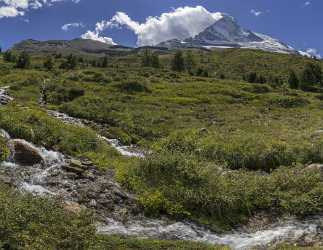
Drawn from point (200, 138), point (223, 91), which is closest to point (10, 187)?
point (200, 138)

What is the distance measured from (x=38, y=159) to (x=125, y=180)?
4875 mm

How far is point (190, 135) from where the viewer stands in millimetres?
40125

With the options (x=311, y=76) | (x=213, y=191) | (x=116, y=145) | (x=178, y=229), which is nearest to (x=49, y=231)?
(x=178, y=229)

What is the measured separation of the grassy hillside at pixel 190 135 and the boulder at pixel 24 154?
9.71 feet

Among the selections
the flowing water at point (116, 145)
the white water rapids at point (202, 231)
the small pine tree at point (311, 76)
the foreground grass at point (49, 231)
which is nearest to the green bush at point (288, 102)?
the flowing water at point (116, 145)

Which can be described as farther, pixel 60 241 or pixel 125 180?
pixel 125 180

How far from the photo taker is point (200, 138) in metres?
38.9

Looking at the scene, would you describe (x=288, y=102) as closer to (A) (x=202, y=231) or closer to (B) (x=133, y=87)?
(B) (x=133, y=87)

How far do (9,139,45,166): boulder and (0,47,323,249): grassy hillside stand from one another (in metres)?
2.96

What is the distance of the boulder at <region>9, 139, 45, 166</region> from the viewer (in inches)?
1062

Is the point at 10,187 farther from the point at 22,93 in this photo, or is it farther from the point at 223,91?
the point at 223,91

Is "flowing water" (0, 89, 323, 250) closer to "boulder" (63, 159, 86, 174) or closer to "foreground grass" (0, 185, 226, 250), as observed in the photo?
"boulder" (63, 159, 86, 174)

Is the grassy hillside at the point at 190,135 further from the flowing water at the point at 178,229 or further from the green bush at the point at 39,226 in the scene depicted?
the green bush at the point at 39,226

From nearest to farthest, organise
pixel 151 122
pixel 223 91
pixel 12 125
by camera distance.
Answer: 1. pixel 12 125
2. pixel 151 122
3. pixel 223 91
